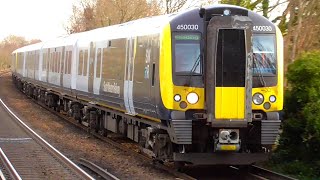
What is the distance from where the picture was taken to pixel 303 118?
35.1 ft

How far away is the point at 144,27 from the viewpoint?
461 inches

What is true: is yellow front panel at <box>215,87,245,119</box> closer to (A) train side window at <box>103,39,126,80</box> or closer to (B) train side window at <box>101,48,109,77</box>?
(A) train side window at <box>103,39,126,80</box>

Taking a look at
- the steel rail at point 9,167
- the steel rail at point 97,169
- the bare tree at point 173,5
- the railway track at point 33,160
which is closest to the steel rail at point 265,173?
the steel rail at point 97,169

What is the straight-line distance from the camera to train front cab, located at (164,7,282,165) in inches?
379

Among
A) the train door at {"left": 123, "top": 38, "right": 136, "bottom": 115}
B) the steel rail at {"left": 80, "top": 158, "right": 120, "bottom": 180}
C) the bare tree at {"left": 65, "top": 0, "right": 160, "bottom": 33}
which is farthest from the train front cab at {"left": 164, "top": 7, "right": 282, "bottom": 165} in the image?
the bare tree at {"left": 65, "top": 0, "right": 160, "bottom": 33}

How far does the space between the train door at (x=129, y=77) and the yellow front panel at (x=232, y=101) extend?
115 inches

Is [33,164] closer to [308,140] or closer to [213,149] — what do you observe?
[213,149]

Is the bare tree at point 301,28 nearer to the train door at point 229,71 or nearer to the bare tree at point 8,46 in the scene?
the train door at point 229,71

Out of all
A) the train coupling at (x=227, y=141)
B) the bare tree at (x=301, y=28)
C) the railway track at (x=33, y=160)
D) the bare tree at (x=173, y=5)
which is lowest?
the railway track at (x=33, y=160)

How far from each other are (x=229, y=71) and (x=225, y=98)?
1.60 ft

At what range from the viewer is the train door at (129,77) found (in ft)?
39.8

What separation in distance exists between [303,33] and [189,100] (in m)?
5.44

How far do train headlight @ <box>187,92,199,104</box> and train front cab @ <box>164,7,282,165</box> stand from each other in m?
0.08

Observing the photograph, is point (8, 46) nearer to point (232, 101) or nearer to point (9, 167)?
point (9, 167)
